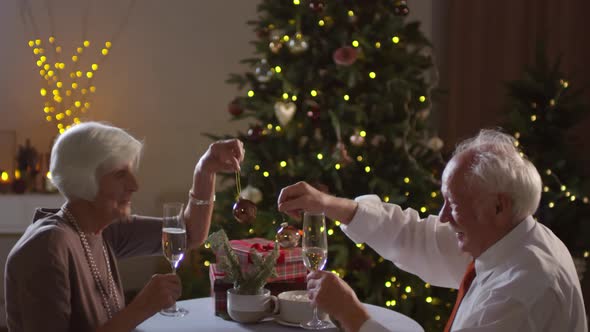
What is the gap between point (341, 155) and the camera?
152 inches

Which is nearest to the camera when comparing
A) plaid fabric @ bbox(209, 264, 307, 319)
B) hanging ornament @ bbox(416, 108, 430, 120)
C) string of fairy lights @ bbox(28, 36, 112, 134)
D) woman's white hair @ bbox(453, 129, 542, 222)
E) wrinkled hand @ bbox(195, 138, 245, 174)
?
woman's white hair @ bbox(453, 129, 542, 222)

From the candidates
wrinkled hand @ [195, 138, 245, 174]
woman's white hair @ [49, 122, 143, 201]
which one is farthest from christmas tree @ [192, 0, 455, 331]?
woman's white hair @ [49, 122, 143, 201]

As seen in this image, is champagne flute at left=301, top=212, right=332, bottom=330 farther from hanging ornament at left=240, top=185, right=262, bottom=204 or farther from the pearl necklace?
hanging ornament at left=240, top=185, right=262, bottom=204

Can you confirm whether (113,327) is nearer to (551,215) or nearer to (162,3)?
(551,215)

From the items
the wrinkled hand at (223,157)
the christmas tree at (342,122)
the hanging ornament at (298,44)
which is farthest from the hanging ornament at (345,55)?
the wrinkled hand at (223,157)

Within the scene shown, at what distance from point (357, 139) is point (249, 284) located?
1895mm

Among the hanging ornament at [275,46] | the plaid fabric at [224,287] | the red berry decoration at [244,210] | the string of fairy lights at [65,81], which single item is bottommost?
the plaid fabric at [224,287]

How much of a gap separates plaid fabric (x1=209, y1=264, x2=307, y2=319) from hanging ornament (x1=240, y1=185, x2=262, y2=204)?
1.54m

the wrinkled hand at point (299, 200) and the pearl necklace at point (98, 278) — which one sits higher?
the wrinkled hand at point (299, 200)

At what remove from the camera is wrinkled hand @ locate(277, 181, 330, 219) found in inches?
88.7

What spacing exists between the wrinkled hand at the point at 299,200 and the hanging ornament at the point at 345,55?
5.49 ft

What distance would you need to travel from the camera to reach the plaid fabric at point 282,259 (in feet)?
7.16

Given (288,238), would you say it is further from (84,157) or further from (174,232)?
(84,157)

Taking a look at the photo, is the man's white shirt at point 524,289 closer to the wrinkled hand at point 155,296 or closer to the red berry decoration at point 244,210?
the wrinkled hand at point 155,296
